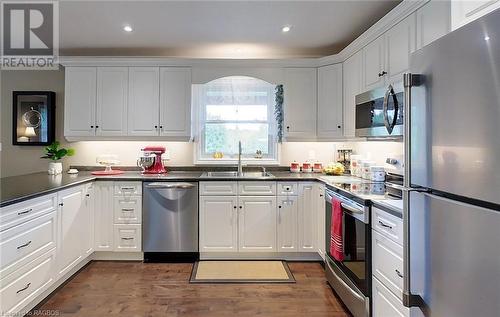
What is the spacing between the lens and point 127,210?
11.5 ft

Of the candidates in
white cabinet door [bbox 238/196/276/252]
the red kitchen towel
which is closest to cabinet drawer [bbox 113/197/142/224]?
white cabinet door [bbox 238/196/276/252]

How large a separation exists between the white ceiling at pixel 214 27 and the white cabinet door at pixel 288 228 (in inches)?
74.0

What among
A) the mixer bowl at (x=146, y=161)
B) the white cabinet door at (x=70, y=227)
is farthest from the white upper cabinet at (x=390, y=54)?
the white cabinet door at (x=70, y=227)

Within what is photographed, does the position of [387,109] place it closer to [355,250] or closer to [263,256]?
[355,250]

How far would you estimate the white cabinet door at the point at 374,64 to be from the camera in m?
2.70

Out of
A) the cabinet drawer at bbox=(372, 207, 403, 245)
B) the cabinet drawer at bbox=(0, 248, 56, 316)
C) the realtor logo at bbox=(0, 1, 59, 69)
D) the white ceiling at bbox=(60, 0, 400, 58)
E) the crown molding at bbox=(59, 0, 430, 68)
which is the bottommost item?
the cabinet drawer at bbox=(0, 248, 56, 316)

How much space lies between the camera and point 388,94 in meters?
2.21

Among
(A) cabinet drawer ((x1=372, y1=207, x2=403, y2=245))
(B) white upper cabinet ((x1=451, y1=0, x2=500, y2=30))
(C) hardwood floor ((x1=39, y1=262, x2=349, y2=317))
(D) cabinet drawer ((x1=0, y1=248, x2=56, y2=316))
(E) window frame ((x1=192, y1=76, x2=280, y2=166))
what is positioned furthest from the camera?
(E) window frame ((x1=192, y1=76, x2=280, y2=166))

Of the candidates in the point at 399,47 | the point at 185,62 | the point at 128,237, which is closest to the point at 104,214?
the point at 128,237

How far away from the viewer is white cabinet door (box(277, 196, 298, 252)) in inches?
139

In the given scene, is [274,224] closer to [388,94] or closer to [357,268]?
[357,268]

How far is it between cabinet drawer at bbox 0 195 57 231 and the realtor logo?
5.79ft

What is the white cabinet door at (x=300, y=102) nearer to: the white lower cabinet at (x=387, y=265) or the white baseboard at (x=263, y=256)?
the white baseboard at (x=263, y=256)

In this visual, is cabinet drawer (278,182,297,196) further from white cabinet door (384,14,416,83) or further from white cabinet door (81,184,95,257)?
white cabinet door (81,184,95,257)
